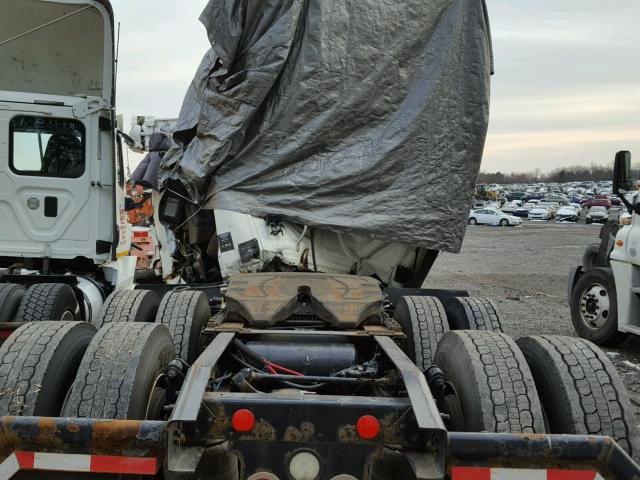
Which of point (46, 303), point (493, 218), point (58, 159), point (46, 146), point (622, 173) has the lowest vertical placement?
point (493, 218)

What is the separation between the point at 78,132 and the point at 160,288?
2.16m

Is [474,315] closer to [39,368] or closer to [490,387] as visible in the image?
[490,387]

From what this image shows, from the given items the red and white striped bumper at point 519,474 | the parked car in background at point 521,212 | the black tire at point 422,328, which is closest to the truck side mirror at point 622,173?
the black tire at point 422,328

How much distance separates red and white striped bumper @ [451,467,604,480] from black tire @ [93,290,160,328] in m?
3.02

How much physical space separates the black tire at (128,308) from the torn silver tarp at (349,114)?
1631mm

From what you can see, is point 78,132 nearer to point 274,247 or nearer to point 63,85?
point 63,85

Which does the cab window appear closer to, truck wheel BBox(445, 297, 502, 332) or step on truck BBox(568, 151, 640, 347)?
truck wheel BBox(445, 297, 502, 332)

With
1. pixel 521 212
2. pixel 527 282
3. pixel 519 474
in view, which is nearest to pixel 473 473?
pixel 519 474

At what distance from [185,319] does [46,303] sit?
148cm

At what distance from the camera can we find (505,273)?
1805 centimetres

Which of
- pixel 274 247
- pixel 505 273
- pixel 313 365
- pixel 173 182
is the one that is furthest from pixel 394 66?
pixel 505 273

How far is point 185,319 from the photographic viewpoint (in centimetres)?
470

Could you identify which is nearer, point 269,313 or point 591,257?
point 269,313

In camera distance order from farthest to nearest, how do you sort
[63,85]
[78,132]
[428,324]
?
[63,85], [78,132], [428,324]
